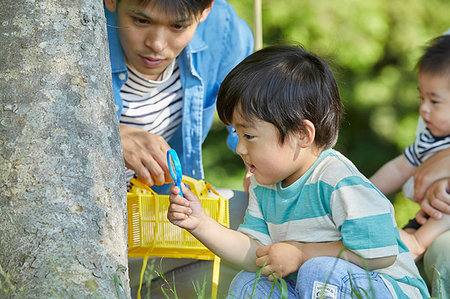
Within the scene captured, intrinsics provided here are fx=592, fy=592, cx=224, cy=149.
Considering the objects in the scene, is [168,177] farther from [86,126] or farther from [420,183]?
[420,183]

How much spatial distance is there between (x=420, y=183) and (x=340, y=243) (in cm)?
86

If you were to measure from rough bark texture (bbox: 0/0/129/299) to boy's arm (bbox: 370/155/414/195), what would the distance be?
1.57 metres

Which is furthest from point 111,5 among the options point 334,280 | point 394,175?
point 394,175

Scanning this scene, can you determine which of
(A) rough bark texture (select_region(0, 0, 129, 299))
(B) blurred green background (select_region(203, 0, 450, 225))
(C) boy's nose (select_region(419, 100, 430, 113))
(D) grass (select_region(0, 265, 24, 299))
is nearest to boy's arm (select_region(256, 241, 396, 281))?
(A) rough bark texture (select_region(0, 0, 129, 299))

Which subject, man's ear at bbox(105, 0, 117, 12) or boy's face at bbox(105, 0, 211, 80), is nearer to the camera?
boy's face at bbox(105, 0, 211, 80)

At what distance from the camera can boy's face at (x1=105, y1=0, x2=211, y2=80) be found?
70.1 inches

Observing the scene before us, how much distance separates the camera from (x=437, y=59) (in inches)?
89.8

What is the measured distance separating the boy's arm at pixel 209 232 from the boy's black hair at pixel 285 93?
0.25 m

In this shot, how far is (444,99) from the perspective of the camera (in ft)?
7.36

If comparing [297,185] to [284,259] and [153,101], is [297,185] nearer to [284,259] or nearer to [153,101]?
[284,259]

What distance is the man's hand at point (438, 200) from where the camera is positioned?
2057 mm

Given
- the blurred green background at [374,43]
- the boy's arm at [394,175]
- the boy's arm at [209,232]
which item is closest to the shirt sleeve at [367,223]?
the boy's arm at [209,232]

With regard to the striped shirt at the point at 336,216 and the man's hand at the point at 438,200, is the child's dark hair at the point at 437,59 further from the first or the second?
the striped shirt at the point at 336,216

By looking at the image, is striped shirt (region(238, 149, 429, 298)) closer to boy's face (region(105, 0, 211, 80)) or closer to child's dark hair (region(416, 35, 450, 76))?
boy's face (region(105, 0, 211, 80))
